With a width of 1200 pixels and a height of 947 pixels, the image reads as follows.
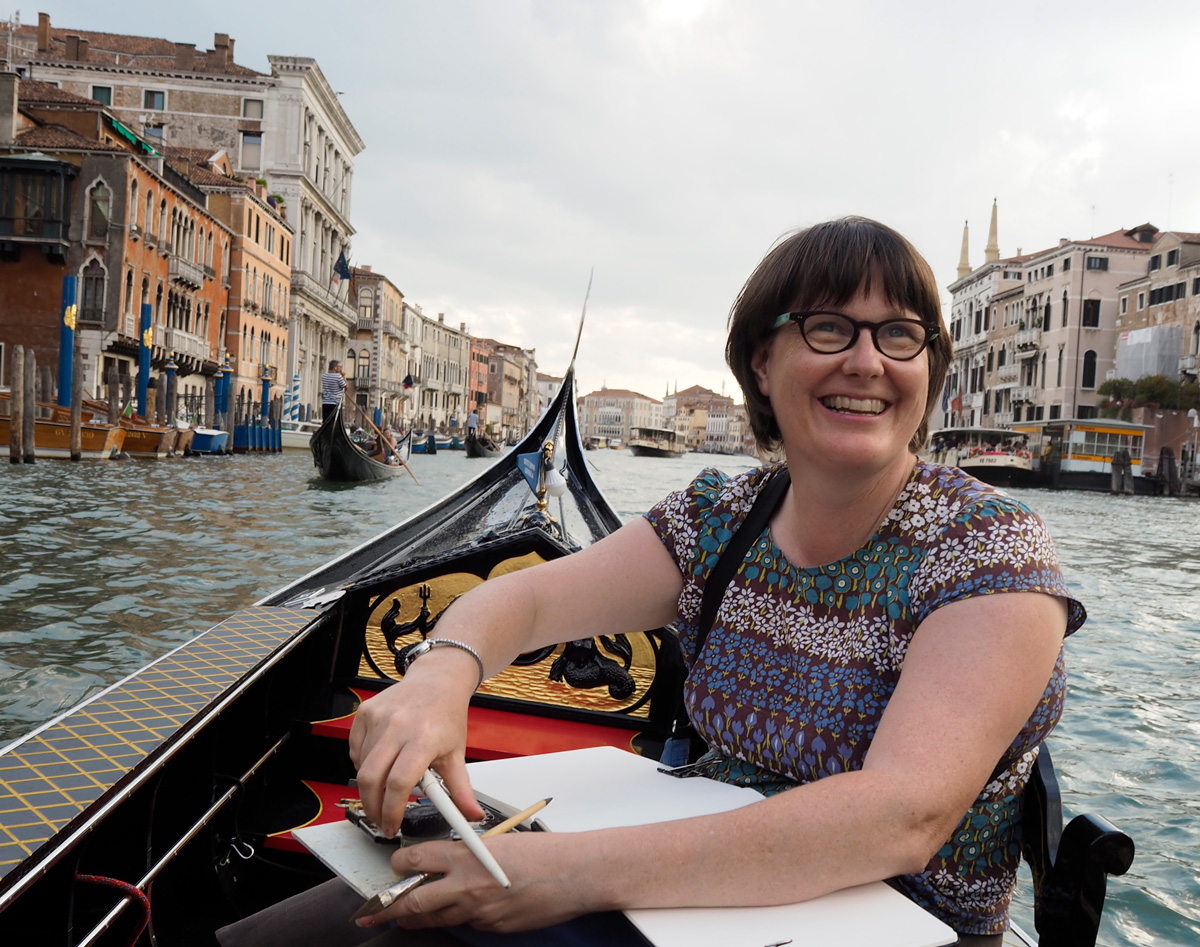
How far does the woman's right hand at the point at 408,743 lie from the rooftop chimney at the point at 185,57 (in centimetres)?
2508

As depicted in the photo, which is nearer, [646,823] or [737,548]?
[646,823]

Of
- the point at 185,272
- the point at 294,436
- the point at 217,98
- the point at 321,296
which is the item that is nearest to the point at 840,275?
the point at 185,272

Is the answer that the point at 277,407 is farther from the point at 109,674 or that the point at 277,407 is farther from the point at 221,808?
the point at 221,808

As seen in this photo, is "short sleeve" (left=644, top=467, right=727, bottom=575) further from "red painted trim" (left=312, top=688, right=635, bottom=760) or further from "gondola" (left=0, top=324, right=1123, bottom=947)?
"red painted trim" (left=312, top=688, right=635, bottom=760)

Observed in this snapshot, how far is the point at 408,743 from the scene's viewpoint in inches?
26.5

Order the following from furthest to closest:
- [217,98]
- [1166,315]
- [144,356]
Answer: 1. [217,98]
2. [1166,315]
3. [144,356]

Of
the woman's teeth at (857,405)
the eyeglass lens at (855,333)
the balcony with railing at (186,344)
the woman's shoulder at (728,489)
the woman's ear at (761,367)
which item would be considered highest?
the balcony with railing at (186,344)

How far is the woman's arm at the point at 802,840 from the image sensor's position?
0.59 metres

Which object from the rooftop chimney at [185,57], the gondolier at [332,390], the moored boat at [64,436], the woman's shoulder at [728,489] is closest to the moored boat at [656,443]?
the rooftop chimney at [185,57]

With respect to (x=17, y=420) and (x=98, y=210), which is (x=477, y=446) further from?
(x=17, y=420)

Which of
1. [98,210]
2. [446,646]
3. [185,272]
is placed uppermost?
[98,210]

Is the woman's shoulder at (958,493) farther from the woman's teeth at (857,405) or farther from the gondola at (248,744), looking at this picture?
the gondola at (248,744)

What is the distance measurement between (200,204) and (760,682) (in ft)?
59.0

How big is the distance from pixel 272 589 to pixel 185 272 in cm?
1328
